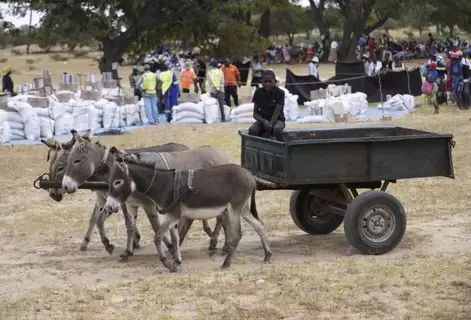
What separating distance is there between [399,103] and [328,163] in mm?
19444

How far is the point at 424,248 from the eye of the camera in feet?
36.8

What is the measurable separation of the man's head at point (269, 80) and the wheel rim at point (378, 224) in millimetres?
2004

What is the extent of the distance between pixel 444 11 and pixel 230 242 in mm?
50741

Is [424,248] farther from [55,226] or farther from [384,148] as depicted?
[55,226]

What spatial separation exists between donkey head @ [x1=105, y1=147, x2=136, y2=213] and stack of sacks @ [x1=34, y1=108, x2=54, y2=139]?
13818 millimetres

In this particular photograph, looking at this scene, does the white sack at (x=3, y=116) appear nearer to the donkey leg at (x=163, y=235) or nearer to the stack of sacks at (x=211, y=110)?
the stack of sacks at (x=211, y=110)

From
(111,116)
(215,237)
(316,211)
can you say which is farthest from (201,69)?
(215,237)

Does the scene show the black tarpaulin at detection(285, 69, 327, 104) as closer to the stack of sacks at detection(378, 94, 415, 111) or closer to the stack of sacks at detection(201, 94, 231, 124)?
the stack of sacks at detection(378, 94, 415, 111)

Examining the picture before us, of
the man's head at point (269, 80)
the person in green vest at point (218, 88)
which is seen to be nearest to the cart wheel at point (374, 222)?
the man's head at point (269, 80)

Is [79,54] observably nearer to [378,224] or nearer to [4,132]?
[4,132]

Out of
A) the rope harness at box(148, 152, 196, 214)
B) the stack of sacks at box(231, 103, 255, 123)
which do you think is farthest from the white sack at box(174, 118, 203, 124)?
the rope harness at box(148, 152, 196, 214)

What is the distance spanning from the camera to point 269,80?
11648 mm

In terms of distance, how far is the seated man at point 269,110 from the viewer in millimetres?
11627

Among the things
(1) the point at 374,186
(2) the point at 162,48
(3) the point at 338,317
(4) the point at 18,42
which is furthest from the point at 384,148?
(4) the point at 18,42
